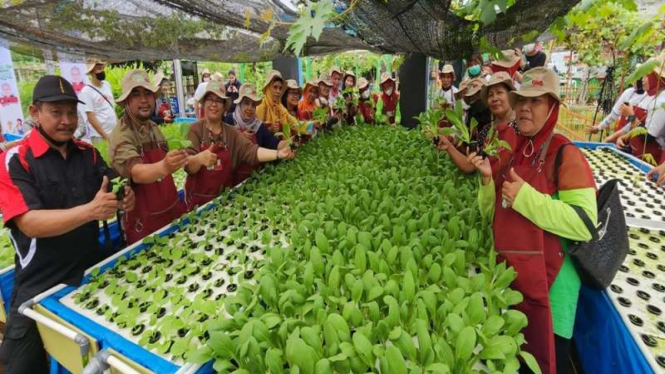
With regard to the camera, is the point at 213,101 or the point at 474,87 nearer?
the point at 213,101

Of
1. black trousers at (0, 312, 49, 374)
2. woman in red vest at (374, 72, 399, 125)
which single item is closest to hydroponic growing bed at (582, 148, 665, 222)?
woman in red vest at (374, 72, 399, 125)

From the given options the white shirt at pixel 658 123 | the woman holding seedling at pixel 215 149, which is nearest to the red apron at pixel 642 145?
the white shirt at pixel 658 123

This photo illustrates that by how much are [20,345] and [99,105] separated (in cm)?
409

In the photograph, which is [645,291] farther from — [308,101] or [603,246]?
[308,101]

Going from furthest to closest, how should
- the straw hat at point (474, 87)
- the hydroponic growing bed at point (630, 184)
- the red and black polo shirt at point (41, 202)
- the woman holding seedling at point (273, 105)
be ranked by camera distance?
the woman holding seedling at point (273, 105), the straw hat at point (474, 87), the hydroponic growing bed at point (630, 184), the red and black polo shirt at point (41, 202)

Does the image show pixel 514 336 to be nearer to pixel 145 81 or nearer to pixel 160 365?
pixel 160 365

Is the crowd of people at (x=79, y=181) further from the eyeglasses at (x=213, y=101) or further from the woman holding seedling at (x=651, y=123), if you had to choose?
the woman holding seedling at (x=651, y=123)

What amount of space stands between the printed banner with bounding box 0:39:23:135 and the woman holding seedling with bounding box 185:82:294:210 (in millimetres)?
4984

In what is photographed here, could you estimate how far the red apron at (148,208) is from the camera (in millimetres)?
2863

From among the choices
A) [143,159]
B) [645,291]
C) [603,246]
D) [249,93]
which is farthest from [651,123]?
[143,159]

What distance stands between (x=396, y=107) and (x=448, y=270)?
646cm

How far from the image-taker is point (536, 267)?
177 cm

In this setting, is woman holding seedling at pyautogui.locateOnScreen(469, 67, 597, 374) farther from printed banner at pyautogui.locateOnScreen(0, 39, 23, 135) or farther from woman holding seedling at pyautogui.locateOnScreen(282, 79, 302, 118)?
printed banner at pyautogui.locateOnScreen(0, 39, 23, 135)

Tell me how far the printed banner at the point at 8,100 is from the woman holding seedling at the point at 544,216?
7542mm
